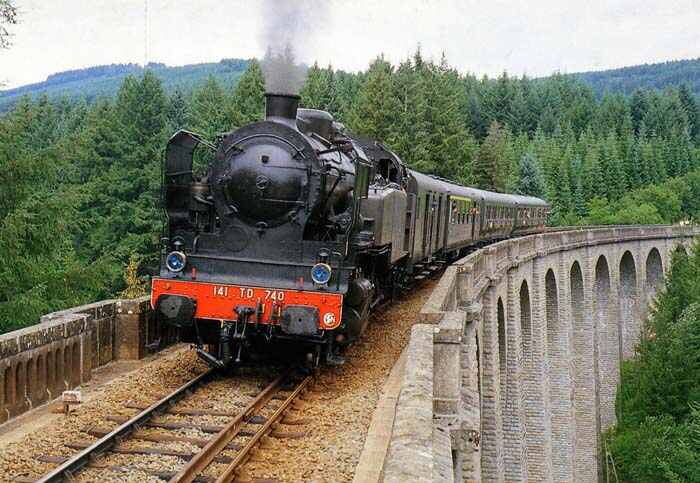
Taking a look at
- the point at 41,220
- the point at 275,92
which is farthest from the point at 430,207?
the point at 41,220

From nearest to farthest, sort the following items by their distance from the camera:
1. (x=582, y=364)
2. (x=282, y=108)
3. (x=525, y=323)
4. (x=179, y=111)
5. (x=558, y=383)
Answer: (x=282, y=108) < (x=525, y=323) < (x=558, y=383) < (x=582, y=364) < (x=179, y=111)

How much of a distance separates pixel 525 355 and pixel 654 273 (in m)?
31.1

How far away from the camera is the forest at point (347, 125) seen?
57.5 feet

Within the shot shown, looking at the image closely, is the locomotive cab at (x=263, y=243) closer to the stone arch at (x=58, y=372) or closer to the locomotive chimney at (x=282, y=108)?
→ the locomotive chimney at (x=282, y=108)

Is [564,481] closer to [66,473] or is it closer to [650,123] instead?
[66,473]

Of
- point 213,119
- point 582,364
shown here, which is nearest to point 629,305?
point 582,364

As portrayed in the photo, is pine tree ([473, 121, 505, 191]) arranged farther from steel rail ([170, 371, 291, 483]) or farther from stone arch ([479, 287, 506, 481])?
steel rail ([170, 371, 291, 483])

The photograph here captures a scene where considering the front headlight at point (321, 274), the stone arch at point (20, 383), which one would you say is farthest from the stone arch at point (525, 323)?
the stone arch at point (20, 383)

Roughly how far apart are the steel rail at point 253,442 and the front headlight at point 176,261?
1.96 m

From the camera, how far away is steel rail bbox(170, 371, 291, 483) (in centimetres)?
644

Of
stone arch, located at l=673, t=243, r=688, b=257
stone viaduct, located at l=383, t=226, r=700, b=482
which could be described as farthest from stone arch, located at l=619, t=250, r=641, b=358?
stone arch, located at l=673, t=243, r=688, b=257

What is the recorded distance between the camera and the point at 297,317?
9.53 m

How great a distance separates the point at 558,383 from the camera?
29000 millimetres

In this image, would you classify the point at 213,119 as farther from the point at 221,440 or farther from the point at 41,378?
the point at 221,440
